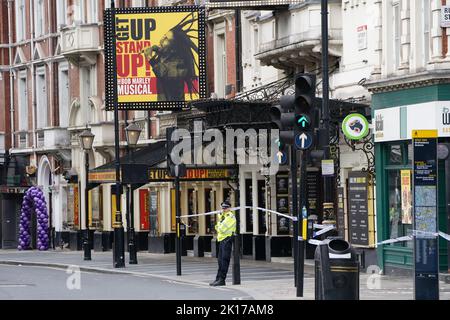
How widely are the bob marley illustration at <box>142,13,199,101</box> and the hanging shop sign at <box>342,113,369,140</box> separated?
40.0 feet

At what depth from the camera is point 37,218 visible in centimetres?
5800

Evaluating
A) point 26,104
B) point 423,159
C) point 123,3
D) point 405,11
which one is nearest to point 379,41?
point 405,11

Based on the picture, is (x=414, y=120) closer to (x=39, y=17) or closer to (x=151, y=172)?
(x=151, y=172)

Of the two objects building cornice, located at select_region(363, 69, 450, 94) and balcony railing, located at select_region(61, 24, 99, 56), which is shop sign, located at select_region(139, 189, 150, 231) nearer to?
balcony railing, located at select_region(61, 24, 99, 56)

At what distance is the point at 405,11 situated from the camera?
31.6 meters

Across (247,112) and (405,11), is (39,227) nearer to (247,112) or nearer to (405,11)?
(247,112)

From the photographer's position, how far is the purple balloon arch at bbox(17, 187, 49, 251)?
190 ft

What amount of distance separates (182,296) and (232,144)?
1358 cm

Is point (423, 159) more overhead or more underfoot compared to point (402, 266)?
more overhead

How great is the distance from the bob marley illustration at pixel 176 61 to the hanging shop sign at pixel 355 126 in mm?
12199

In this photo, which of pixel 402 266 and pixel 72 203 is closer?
pixel 402 266

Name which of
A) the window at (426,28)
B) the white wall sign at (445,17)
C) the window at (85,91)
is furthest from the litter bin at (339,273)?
the window at (85,91)

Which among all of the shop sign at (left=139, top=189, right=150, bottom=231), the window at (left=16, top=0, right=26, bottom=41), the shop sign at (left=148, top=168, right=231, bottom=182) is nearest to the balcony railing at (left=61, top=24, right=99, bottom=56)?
the shop sign at (left=139, top=189, right=150, bottom=231)

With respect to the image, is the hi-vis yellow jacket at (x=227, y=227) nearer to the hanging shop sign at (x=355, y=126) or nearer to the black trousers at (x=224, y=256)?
the black trousers at (x=224, y=256)
